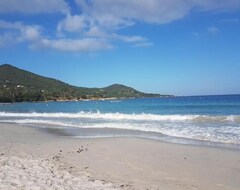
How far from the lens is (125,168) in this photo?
384 inches

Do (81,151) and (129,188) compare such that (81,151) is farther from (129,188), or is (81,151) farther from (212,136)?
(212,136)

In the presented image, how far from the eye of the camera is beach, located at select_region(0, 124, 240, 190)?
768 centimetres

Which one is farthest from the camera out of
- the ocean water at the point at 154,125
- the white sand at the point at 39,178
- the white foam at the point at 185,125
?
the white foam at the point at 185,125

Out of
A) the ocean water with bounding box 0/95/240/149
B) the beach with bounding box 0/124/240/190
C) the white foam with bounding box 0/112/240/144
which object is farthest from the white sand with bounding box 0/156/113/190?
the white foam with bounding box 0/112/240/144

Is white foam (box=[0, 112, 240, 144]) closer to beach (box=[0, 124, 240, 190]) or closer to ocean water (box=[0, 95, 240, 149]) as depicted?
ocean water (box=[0, 95, 240, 149])

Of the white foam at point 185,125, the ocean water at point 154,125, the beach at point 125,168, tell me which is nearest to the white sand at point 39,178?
the beach at point 125,168

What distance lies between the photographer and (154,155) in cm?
1172

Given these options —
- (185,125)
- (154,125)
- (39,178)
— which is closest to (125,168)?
(39,178)

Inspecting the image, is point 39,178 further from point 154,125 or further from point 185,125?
point 154,125

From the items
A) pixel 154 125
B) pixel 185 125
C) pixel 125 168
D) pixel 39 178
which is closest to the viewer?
pixel 39 178

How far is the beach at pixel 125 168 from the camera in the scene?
302 inches

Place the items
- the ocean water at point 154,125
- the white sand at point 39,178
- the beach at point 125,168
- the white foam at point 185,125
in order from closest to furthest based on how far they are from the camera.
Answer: the white sand at point 39,178 → the beach at point 125,168 → the ocean water at point 154,125 → the white foam at point 185,125

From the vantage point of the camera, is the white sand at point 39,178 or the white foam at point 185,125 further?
the white foam at point 185,125

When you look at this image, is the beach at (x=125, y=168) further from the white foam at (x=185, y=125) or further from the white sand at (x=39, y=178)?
the white foam at (x=185, y=125)
